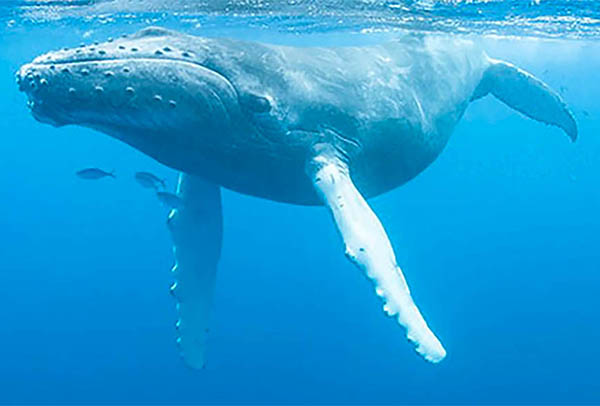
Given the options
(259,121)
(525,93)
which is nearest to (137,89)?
(259,121)

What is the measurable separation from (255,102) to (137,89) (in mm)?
1300

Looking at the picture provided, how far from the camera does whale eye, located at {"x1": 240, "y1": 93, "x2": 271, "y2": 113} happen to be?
21.3 ft

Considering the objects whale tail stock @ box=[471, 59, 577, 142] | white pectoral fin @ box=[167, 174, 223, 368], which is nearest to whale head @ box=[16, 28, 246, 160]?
white pectoral fin @ box=[167, 174, 223, 368]

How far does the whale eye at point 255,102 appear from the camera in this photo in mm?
6492

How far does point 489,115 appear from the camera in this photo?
14650 cm

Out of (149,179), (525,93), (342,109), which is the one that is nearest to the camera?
(342,109)

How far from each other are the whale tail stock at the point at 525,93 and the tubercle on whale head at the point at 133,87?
6438 millimetres

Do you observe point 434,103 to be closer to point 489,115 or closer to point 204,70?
point 204,70

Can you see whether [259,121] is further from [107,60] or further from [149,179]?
[149,179]

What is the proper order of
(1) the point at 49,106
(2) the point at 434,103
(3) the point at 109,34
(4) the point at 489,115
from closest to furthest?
(1) the point at 49,106, (2) the point at 434,103, (3) the point at 109,34, (4) the point at 489,115

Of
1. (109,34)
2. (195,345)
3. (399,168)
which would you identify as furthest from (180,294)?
(109,34)

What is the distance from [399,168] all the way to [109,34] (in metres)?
23.5

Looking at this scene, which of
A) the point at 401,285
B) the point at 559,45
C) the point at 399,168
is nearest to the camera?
the point at 401,285

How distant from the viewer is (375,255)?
618cm
